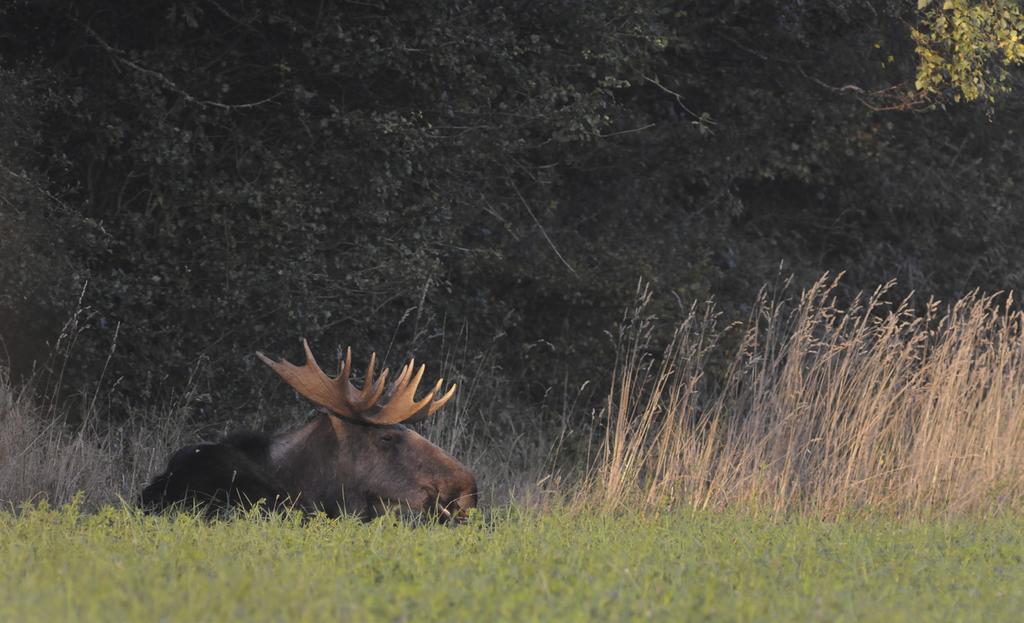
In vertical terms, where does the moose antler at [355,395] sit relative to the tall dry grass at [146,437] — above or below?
above

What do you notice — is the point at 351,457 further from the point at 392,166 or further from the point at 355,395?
the point at 392,166

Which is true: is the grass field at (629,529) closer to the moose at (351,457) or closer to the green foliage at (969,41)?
the moose at (351,457)

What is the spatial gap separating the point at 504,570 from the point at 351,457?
2864 millimetres

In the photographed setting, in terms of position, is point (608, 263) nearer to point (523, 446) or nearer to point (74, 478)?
point (523, 446)

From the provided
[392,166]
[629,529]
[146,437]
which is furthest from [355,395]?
[392,166]

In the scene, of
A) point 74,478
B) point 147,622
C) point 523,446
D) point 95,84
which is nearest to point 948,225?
point 523,446

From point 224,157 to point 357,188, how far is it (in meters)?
1.10

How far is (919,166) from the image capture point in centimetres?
1867

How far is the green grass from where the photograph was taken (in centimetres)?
593

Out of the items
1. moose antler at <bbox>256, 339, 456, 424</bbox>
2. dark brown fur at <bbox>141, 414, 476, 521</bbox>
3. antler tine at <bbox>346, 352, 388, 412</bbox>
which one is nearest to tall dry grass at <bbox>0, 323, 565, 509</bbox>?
dark brown fur at <bbox>141, 414, 476, 521</bbox>

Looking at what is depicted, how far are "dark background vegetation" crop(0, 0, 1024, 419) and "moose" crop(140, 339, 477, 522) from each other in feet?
9.73

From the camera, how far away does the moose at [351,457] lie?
9414mm

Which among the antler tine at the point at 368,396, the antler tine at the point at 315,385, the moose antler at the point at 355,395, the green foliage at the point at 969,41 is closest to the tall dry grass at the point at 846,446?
the moose antler at the point at 355,395

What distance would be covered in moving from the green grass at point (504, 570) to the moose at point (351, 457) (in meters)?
0.55
